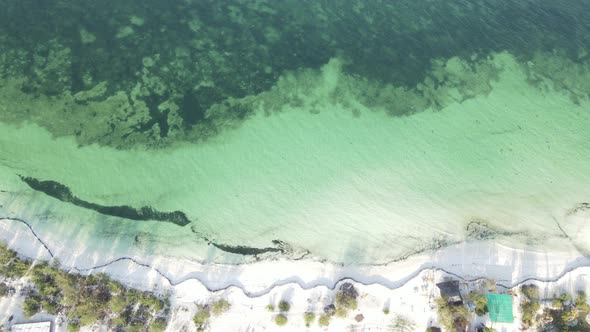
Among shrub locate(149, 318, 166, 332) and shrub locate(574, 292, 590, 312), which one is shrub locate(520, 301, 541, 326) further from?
shrub locate(149, 318, 166, 332)

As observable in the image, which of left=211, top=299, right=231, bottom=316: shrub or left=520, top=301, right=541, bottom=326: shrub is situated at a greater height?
left=520, top=301, right=541, bottom=326: shrub

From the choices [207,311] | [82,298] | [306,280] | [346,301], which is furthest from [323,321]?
[82,298]

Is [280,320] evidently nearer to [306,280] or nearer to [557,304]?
[306,280]

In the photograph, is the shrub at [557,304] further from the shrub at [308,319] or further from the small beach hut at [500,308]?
the shrub at [308,319]

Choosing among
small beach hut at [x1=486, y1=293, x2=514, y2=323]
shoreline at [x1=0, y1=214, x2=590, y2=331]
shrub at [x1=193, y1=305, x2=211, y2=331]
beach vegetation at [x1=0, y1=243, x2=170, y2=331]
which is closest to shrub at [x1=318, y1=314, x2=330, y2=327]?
shoreline at [x1=0, y1=214, x2=590, y2=331]

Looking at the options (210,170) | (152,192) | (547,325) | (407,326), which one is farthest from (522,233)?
(152,192)

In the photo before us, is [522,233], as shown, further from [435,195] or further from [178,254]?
[178,254]
